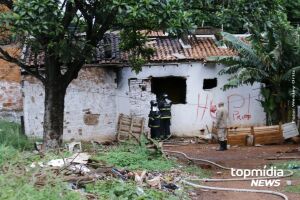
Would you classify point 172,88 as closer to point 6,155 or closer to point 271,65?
point 271,65


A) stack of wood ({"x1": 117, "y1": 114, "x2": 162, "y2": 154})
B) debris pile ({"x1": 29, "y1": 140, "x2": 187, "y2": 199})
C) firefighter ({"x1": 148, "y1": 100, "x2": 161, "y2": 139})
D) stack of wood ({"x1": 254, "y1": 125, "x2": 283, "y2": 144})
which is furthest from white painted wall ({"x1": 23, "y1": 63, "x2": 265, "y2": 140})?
debris pile ({"x1": 29, "y1": 140, "x2": 187, "y2": 199})

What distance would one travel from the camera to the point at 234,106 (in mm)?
19312

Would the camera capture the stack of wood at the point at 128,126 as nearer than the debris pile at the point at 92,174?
No

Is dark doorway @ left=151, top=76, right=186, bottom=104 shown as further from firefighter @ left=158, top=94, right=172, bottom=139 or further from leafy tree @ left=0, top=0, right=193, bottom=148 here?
leafy tree @ left=0, top=0, right=193, bottom=148

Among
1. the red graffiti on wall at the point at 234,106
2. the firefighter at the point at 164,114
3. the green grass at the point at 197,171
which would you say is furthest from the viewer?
the red graffiti on wall at the point at 234,106

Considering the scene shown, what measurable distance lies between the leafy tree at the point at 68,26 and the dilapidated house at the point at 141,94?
11.5ft

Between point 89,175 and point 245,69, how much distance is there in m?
10.1

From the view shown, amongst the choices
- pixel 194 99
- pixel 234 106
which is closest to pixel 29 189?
pixel 194 99

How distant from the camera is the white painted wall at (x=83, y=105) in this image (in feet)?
59.4

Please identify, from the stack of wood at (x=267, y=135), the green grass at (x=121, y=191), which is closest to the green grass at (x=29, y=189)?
the green grass at (x=121, y=191)

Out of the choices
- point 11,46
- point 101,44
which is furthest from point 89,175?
point 11,46

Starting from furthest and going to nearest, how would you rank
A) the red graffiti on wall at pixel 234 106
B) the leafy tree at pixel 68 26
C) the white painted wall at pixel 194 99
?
the red graffiti on wall at pixel 234 106 < the white painted wall at pixel 194 99 < the leafy tree at pixel 68 26

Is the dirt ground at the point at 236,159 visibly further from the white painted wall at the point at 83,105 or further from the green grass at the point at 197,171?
the white painted wall at the point at 83,105

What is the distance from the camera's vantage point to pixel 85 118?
1842cm
